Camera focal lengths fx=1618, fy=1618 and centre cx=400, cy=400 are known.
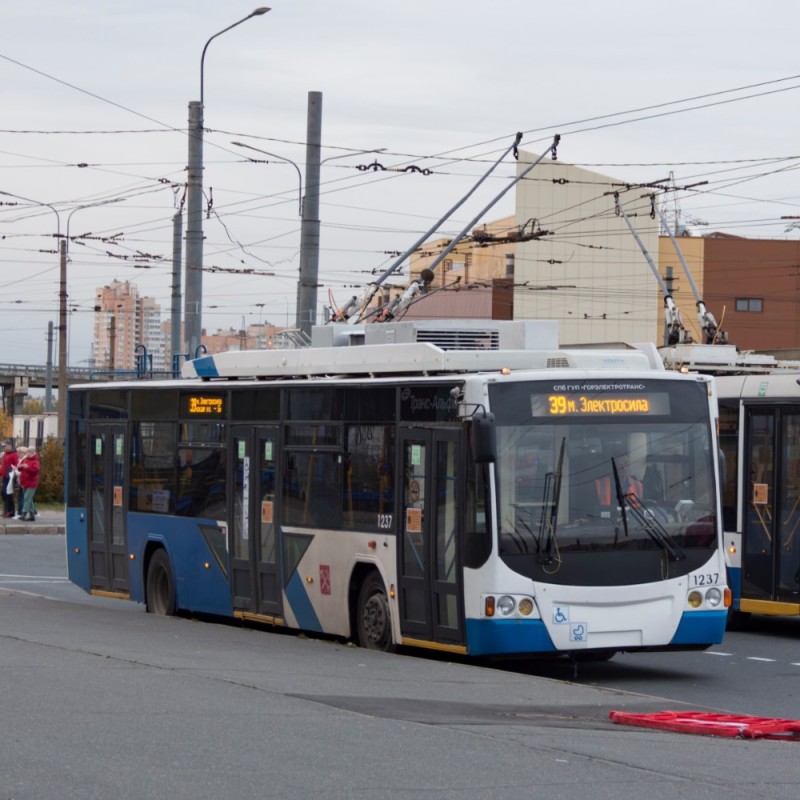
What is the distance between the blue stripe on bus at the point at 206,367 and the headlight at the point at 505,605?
539 cm

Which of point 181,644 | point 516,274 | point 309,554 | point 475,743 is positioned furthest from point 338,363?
point 516,274

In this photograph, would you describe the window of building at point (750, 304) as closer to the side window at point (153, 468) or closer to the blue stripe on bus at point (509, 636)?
the side window at point (153, 468)

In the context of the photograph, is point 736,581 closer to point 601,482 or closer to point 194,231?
point 601,482

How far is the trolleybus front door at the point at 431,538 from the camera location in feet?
42.2

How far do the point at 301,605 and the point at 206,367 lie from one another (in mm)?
3118

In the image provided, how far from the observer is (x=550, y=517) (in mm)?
12672

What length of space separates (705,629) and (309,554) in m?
3.79

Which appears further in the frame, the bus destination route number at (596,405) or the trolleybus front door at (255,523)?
the trolleybus front door at (255,523)

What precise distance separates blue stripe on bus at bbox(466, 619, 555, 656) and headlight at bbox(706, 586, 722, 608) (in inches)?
58.3

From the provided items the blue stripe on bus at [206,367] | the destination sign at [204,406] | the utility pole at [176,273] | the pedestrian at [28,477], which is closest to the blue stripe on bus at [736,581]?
the destination sign at [204,406]

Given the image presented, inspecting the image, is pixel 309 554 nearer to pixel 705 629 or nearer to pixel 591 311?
pixel 705 629

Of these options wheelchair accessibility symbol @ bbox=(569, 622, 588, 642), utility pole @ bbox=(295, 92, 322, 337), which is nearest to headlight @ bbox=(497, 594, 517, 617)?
wheelchair accessibility symbol @ bbox=(569, 622, 588, 642)

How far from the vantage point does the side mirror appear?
40.4 feet

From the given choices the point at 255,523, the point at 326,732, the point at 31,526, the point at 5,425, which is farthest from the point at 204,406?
the point at 5,425
